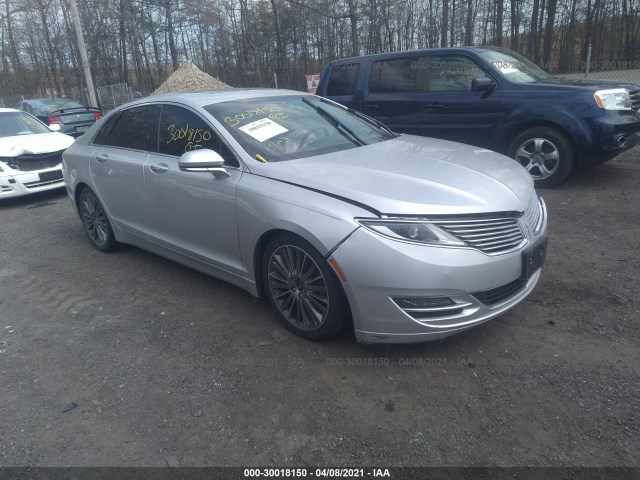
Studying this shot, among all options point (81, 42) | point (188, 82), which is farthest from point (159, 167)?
point (188, 82)

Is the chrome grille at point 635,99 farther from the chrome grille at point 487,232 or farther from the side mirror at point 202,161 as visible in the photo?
the side mirror at point 202,161

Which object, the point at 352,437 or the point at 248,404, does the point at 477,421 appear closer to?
the point at 352,437

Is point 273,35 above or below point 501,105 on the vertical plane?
above

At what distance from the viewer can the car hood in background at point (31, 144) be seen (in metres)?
7.86

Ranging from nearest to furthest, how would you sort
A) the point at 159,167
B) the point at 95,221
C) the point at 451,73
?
the point at 159,167 → the point at 95,221 → the point at 451,73

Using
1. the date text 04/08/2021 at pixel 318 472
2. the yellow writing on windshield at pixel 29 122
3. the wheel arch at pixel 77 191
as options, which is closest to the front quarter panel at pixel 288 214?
the date text 04/08/2021 at pixel 318 472

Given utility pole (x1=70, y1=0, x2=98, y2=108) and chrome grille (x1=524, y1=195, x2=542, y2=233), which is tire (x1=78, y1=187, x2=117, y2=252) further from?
utility pole (x1=70, y1=0, x2=98, y2=108)

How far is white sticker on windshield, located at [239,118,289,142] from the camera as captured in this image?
367 centimetres

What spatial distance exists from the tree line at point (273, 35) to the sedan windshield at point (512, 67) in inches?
556

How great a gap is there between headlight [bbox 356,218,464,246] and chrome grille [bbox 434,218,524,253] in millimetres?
43

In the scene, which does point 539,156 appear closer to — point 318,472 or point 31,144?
point 318,472

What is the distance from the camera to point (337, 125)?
420cm

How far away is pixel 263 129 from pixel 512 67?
15.1ft

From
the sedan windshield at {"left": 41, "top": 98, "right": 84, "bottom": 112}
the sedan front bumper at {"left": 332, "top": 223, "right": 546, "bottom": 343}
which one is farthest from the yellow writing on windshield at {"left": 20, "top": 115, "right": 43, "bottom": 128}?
the sedan front bumper at {"left": 332, "top": 223, "right": 546, "bottom": 343}
